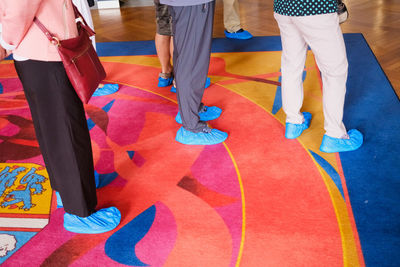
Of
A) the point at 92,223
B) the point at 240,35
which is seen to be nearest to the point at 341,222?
the point at 92,223

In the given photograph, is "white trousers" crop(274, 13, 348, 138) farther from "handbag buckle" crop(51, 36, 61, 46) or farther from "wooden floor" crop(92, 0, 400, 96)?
"wooden floor" crop(92, 0, 400, 96)

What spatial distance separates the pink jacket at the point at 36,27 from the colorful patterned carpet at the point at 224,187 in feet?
2.76

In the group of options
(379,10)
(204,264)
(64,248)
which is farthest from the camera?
(379,10)

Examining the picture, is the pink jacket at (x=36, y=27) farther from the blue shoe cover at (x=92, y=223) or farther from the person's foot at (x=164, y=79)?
the person's foot at (x=164, y=79)

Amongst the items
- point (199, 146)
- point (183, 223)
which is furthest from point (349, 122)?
point (183, 223)

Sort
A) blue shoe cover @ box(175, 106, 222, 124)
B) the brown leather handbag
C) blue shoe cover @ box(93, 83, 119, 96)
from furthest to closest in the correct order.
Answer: blue shoe cover @ box(93, 83, 119, 96) → blue shoe cover @ box(175, 106, 222, 124) → the brown leather handbag

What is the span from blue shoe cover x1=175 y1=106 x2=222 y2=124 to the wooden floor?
1.46m

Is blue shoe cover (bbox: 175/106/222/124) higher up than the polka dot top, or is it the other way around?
the polka dot top

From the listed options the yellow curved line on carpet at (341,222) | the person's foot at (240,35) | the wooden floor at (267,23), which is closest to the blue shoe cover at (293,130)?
the yellow curved line on carpet at (341,222)

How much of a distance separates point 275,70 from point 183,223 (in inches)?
74.7

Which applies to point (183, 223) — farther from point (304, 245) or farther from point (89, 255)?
point (304, 245)

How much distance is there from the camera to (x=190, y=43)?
2.13 meters

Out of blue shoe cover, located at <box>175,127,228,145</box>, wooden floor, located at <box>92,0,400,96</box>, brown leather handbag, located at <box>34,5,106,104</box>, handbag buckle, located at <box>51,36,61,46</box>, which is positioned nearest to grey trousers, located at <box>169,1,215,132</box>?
blue shoe cover, located at <box>175,127,228,145</box>

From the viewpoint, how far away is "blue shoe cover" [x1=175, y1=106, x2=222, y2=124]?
2.64 metres
